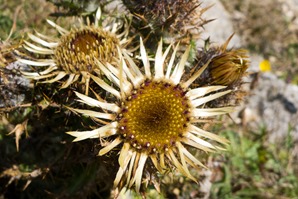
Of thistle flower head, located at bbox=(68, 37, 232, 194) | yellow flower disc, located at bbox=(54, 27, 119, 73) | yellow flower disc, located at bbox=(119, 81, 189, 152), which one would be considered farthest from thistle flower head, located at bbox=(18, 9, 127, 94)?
yellow flower disc, located at bbox=(119, 81, 189, 152)

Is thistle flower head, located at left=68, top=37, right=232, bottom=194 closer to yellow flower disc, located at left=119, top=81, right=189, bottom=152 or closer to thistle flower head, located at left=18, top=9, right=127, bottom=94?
yellow flower disc, located at left=119, top=81, right=189, bottom=152

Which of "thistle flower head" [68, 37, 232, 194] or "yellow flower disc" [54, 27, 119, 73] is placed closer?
"thistle flower head" [68, 37, 232, 194]

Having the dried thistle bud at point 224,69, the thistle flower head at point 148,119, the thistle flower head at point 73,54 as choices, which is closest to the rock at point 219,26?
the dried thistle bud at point 224,69

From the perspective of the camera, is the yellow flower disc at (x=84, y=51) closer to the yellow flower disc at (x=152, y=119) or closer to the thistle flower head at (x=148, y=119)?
the thistle flower head at (x=148, y=119)

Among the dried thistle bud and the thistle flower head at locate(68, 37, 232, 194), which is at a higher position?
the dried thistle bud

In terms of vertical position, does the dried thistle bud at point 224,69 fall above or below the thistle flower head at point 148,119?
above

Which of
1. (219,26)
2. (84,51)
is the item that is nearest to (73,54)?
(84,51)
